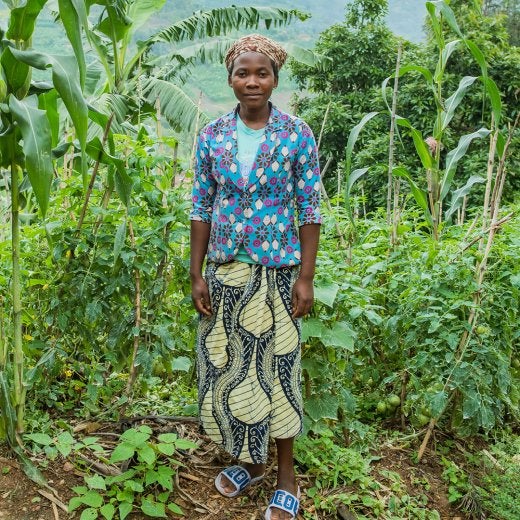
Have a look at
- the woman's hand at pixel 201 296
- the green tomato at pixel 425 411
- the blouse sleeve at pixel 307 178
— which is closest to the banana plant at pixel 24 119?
the woman's hand at pixel 201 296

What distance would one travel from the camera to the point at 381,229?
3193 mm

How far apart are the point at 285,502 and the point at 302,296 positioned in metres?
0.75

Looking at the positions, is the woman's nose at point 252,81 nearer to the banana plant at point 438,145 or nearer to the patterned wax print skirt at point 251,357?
the patterned wax print skirt at point 251,357

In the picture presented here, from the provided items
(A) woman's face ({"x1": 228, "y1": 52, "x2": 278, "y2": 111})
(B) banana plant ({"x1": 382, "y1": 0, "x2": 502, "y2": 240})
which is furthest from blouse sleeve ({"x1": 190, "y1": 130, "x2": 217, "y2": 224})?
(B) banana plant ({"x1": 382, "y1": 0, "x2": 502, "y2": 240})

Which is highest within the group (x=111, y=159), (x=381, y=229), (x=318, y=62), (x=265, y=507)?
(x=318, y=62)

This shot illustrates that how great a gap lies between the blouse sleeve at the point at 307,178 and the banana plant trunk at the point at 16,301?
940 millimetres

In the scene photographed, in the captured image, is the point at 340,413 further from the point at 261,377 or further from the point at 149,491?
the point at 149,491

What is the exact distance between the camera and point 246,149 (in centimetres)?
216

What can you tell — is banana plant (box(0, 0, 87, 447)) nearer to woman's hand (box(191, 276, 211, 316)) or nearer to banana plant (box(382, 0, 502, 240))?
woman's hand (box(191, 276, 211, 316))

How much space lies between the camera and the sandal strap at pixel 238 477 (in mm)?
2418

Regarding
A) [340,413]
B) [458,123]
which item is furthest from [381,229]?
[458,123]

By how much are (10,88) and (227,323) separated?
1.03 metres

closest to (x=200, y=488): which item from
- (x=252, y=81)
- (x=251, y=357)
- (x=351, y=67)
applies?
(x=251, y=357)

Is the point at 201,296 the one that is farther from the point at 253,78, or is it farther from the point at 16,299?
the point at 253,78
